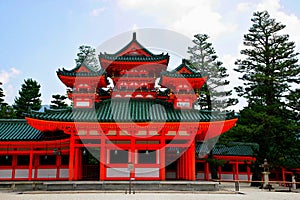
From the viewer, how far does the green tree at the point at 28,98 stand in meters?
48.5

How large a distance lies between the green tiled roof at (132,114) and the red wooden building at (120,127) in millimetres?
64

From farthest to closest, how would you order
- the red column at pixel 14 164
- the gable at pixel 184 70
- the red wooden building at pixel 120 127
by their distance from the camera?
the red column at pixel 14 164
the gable at pixel 184 70
the red wooden building at pixel 120 127

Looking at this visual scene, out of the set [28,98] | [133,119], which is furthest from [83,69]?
[28,98]

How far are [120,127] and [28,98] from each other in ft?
116

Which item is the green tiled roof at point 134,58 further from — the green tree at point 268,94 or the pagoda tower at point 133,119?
the green tree at point 268,94

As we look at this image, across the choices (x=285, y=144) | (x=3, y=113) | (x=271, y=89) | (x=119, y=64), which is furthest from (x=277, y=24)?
(x=3, y=113)

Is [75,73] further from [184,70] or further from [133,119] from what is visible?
[184,70]

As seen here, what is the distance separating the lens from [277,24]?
32062mm

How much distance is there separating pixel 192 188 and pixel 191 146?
3127 mm

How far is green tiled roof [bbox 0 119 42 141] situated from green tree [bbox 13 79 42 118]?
2308 centimetres

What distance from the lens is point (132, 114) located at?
65.7 feet

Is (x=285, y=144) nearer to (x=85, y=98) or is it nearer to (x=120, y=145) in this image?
(x=120, y=145)

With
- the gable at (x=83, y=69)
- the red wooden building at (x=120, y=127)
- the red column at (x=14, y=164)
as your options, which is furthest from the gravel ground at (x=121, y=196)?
the gable at (x=83, y=69)

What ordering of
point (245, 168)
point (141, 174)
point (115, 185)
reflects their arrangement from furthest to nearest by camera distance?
point (245, 168)
point (141, 174)
point (115, 185)
